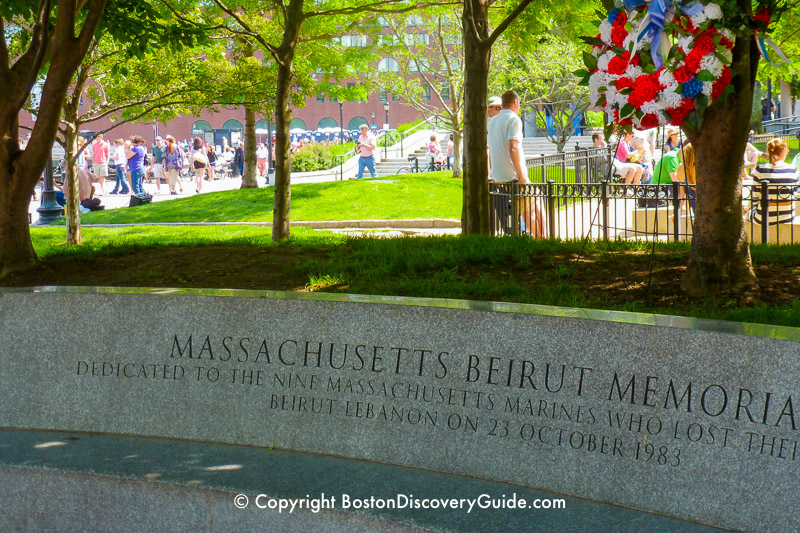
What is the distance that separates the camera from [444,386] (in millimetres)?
4770

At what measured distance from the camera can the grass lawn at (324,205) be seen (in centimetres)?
1922

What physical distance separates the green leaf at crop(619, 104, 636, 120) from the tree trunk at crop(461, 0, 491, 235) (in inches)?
185

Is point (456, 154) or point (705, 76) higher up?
point (456, 154)

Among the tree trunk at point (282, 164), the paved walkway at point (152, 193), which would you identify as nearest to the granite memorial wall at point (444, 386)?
the tree trunk at point (282, 164)

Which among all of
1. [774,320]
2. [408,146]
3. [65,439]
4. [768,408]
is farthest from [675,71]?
[408,146]

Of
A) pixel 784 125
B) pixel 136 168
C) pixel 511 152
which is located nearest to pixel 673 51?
pixel 511 152

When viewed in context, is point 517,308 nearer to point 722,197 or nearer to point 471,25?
point 722,197

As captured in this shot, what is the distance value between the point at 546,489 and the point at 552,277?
7.24 feet

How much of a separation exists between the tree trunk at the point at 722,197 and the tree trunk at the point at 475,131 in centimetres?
413

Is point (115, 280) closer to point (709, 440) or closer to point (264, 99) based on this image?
point (709, 440)

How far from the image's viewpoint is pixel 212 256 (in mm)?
7684

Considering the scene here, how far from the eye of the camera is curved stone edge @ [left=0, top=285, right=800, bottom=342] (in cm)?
412

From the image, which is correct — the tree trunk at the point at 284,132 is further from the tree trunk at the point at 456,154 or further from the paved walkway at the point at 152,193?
the tree trunk at the point at 456,154

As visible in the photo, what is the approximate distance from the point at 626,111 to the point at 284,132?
6.08 m
